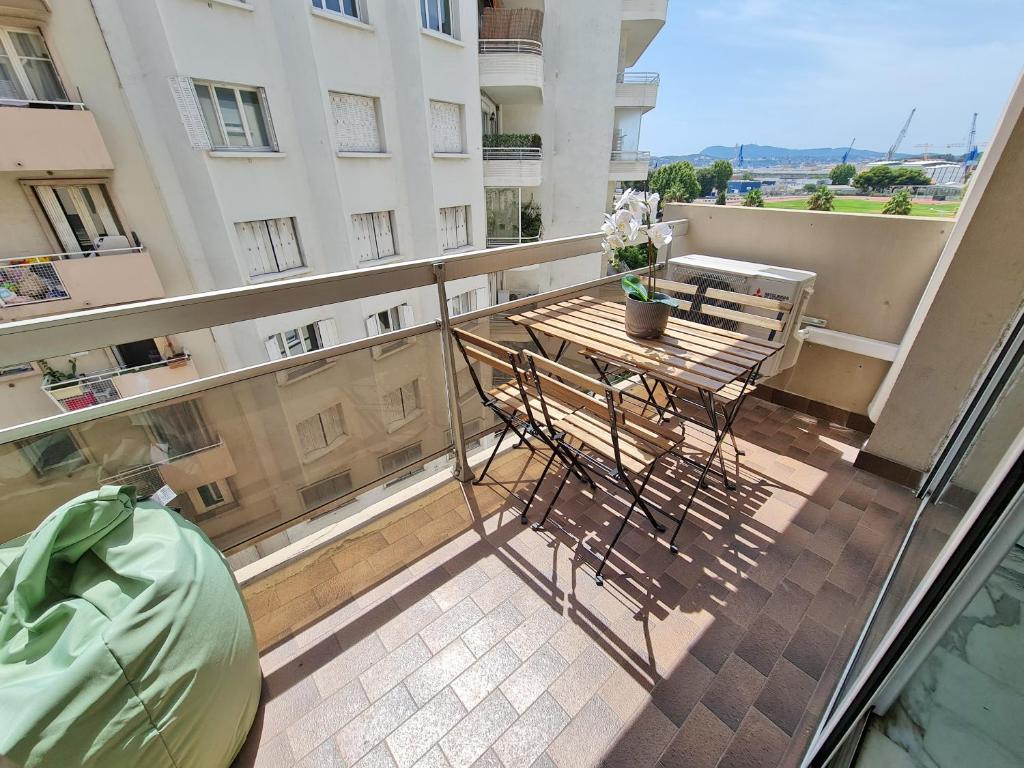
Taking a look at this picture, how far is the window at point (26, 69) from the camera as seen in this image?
6.19 metres

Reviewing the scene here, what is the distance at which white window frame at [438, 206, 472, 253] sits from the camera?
10712mm

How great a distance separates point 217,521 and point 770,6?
666 centimetres

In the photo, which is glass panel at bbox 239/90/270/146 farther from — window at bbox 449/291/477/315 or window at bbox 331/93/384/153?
window at bbox 449/291/477/315

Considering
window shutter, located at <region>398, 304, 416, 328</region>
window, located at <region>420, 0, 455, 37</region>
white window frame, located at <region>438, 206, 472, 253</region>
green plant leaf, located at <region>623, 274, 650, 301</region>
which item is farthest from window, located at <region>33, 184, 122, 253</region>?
green plant leaf, located at <region>623, 274, 650, 301</region>

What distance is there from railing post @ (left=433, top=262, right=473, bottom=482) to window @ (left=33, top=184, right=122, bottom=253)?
852cm

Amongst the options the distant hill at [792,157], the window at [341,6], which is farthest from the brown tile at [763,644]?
the distant hill at [792,157]

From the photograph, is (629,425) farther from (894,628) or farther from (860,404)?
(860,404)

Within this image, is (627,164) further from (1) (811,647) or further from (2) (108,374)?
(1) (811,647)

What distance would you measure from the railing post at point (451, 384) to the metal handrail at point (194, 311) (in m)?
0.09

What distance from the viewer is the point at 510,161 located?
11742mm

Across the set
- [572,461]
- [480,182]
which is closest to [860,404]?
[572,461]

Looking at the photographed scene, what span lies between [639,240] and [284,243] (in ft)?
27.9

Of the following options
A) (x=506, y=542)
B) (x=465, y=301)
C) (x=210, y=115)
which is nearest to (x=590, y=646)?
(x=506, y=542)

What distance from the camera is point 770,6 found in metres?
4.42
